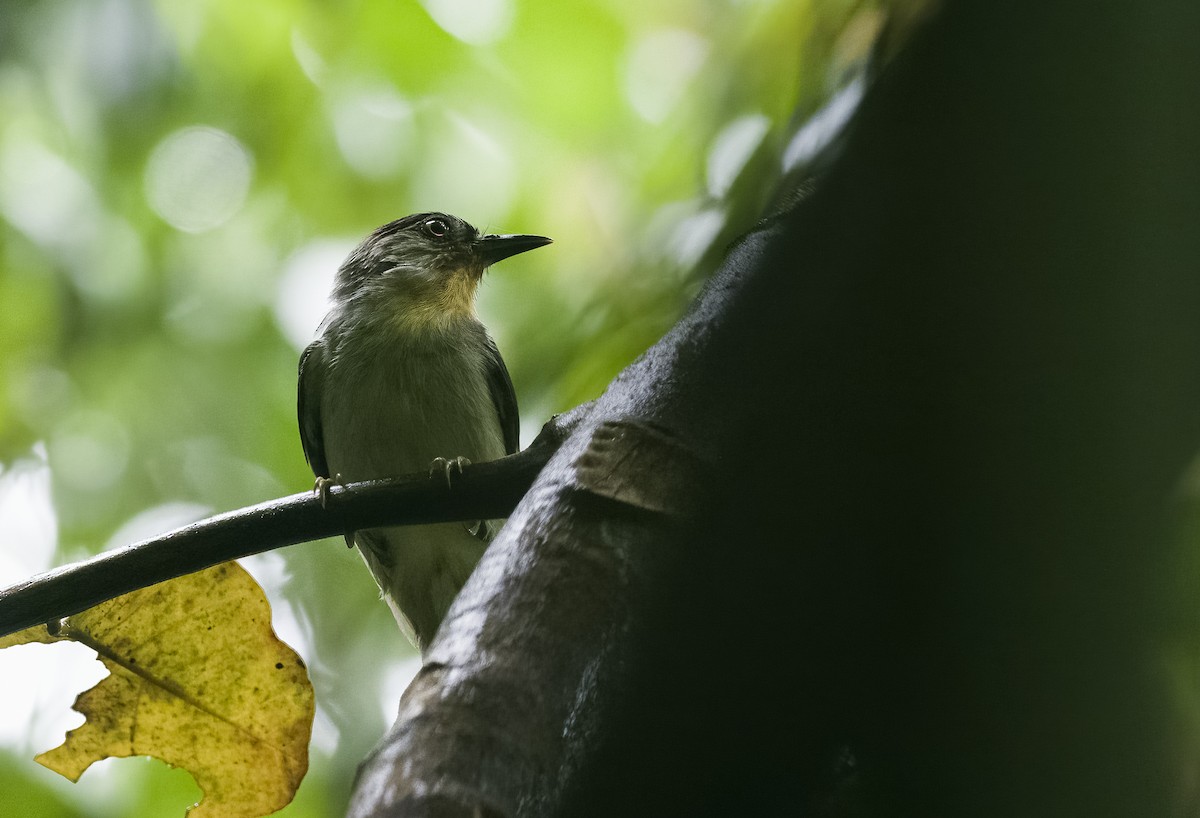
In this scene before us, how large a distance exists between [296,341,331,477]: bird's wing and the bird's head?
0.32 m

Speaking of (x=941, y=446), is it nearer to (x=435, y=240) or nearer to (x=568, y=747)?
(x=568, y=747)

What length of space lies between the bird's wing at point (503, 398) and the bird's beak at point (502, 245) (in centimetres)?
42

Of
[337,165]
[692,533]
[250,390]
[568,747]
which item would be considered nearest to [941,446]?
[692,533]

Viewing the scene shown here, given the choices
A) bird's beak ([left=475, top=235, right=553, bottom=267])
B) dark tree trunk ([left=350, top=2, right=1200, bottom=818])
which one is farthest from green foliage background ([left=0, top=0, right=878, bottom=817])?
dark tree trunk ([left=350, top=2, right=1200, bottom=818])

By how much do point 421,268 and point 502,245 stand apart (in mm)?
492

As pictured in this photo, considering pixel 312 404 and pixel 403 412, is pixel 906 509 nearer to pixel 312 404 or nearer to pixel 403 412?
pixel 403 412

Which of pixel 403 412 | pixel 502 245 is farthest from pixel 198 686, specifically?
pixel 502 245

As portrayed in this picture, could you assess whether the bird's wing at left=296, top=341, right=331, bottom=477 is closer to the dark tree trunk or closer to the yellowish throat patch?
the yellowish throat patch

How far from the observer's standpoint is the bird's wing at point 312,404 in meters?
4.29

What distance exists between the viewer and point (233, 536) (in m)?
1.96

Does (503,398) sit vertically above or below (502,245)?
below

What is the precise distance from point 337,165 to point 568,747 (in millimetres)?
3747

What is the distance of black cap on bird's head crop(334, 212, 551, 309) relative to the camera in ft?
15.4

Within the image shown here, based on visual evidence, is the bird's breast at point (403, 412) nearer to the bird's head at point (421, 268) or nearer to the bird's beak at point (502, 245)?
the bird's head at point (421, 268)
